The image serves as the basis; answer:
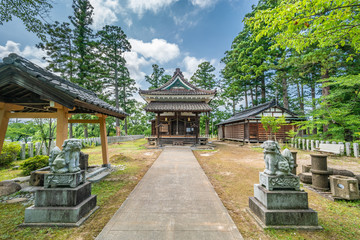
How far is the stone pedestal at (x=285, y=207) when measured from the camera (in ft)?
7.71

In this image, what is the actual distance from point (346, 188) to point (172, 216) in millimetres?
4175

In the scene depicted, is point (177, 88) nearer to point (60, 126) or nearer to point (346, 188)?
point (60, 126)

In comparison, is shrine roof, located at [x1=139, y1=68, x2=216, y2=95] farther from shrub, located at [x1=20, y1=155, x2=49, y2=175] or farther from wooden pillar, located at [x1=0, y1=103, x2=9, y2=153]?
wooden pillar, located at [x1=0, y1=103, x2=9, y2=153]

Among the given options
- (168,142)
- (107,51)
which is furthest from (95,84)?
(168,142)

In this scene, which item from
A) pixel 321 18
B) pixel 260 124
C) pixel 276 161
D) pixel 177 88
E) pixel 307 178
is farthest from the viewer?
pixel 177 88

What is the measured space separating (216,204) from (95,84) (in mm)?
16728

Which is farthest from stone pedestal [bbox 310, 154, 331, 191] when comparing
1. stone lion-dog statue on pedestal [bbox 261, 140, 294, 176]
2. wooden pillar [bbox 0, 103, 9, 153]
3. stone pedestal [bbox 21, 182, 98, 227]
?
wooden pillar [bbox 0, 103, 9, 153]

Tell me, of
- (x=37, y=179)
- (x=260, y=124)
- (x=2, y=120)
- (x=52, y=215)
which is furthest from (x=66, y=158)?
(x=260, y=124)

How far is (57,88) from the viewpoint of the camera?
9.44 feet

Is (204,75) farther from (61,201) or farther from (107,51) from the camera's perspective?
(61,201)

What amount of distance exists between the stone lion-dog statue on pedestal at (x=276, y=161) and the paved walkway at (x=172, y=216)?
1259mm

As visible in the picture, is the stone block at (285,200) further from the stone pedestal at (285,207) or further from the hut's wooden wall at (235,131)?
the hut's wooden wall at (235,131)

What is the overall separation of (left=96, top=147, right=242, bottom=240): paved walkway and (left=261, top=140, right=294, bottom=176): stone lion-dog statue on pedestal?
4.13 feet

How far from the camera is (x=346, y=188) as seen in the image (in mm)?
3219
